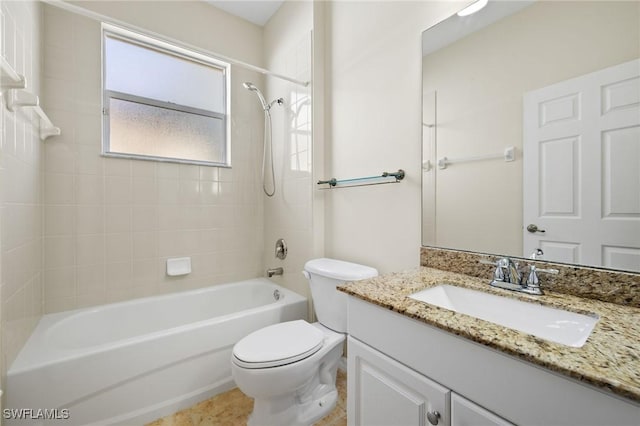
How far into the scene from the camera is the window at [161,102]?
1909mm

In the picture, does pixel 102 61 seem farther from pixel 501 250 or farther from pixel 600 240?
pixel 600 240

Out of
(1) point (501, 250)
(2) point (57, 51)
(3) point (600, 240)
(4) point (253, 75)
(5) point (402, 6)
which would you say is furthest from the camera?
(4) point (253, 75)

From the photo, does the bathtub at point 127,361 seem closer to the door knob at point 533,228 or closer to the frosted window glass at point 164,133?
the frosted window glass at point 164,133

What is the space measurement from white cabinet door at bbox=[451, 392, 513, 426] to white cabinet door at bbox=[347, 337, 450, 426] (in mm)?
20

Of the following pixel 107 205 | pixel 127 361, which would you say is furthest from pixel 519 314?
pixel 107 205

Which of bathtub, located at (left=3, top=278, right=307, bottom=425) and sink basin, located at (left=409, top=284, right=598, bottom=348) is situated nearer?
sink basin, located at (left=409, top=284, right=598, bottom=348)

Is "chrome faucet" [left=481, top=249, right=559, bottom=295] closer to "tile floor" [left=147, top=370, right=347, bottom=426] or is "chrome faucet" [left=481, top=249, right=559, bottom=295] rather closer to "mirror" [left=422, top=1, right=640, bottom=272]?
"mirror" [left=422, top=1, right=640, bottom=272]

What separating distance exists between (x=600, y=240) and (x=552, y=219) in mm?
137

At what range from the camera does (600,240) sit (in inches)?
35.0

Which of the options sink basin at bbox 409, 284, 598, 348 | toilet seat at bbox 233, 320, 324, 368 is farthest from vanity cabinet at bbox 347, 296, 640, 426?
toilet seat at bbox 233, 320, 324, 368

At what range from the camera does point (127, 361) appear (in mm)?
1320

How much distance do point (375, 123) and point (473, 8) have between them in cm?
65

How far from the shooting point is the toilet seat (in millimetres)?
1203

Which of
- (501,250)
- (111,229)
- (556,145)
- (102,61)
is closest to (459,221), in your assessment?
(501,250)
